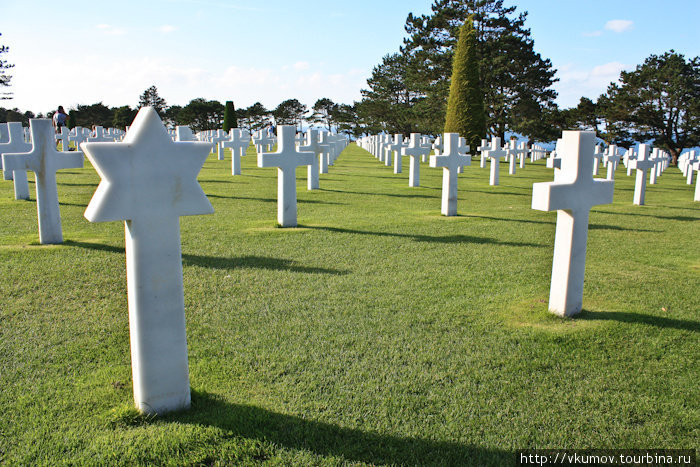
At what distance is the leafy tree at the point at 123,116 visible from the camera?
60684 millimetres

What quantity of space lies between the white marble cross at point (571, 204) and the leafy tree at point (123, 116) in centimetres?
6307

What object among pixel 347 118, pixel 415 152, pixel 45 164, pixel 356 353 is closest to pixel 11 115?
pixel 347 118

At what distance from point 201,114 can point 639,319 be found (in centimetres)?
7240

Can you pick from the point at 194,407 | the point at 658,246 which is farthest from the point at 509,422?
the point at 658,246

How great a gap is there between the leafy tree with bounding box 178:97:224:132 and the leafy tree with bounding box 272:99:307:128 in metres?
16.9

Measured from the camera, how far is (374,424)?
2689mm

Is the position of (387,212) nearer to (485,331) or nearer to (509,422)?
(485,331)

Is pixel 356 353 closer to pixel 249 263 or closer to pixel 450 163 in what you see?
pixel 249 263

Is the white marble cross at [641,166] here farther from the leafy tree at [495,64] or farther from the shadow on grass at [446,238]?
the leafy tree at [495,64]

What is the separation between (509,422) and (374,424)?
72cm

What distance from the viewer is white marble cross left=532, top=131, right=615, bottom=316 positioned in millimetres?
3926

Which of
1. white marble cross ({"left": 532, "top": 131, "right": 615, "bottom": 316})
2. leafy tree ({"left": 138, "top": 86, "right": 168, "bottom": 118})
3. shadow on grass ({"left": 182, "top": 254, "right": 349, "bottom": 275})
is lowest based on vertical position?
shadow on grass ({"left": 182, "top": 254, "right": 349, "bottom": 275})

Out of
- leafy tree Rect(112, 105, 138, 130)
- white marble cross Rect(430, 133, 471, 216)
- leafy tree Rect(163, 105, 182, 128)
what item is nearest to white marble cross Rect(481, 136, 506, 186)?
white marble cross Rect(430, 133, 471, 216)

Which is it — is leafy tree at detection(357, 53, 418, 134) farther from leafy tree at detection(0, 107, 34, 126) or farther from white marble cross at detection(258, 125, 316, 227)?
white marble cross at detection(258, 125, 316, 227)
